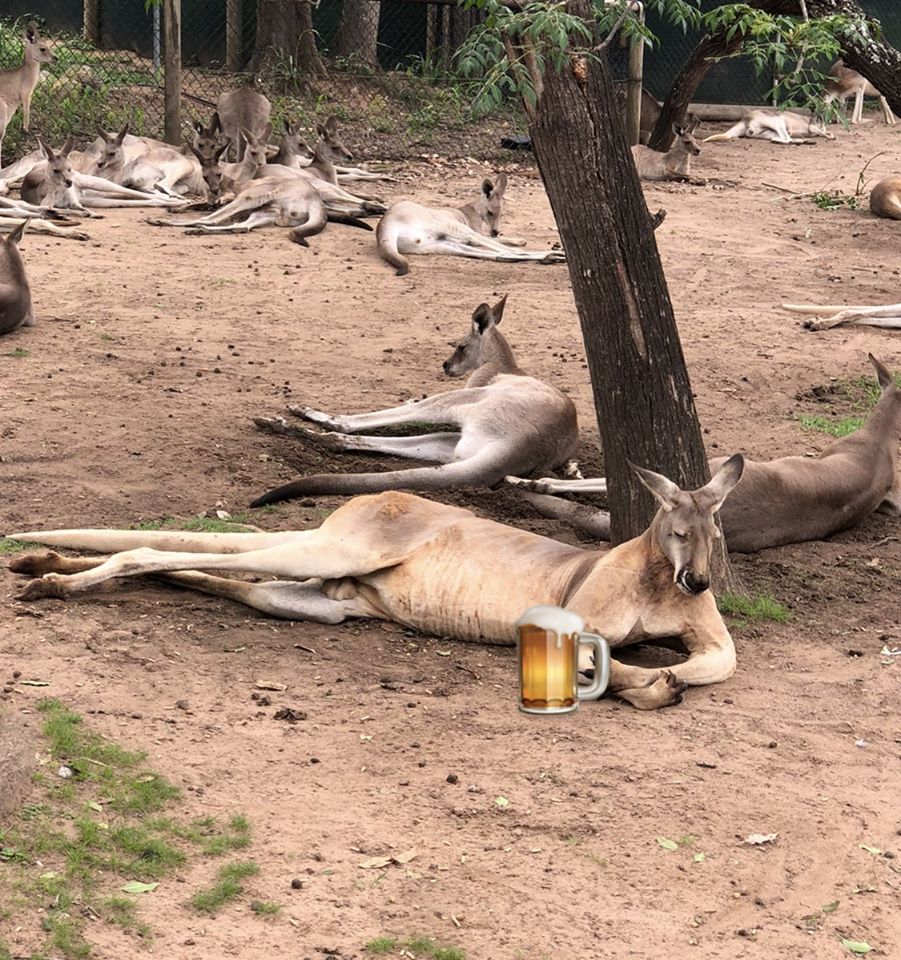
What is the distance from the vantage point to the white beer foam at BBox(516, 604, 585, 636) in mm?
4180

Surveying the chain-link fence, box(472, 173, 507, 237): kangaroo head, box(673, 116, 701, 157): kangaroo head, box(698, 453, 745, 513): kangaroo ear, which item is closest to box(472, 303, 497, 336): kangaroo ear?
box(698, 453, 745, 513): kangaroo ear

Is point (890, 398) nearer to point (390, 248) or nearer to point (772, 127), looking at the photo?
point (390, 248)

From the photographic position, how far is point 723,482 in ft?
14.9

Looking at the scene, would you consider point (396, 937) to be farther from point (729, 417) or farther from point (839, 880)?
point (729, 417)

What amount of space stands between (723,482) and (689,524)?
0.23 meters

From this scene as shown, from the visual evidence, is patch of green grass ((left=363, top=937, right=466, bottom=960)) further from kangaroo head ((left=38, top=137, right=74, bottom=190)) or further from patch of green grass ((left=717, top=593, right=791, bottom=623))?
kangaroo head ((left=38, top=137, right=74, bottom=190))

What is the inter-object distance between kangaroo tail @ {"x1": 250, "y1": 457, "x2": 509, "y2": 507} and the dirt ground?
0.08 m

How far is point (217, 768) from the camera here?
3.77 meters

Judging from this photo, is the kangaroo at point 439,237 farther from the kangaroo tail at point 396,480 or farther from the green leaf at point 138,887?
the green leaf at point 138,887

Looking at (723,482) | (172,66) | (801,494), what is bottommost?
(801,494)

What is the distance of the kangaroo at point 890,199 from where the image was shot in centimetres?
1291

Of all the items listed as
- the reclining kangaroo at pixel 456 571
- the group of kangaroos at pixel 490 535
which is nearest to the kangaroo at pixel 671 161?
the group of kangaroos at pixel 490 535

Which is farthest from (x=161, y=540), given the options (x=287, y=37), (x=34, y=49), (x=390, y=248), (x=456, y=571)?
(x=287, y=37)

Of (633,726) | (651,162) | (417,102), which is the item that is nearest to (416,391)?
(633,726)
